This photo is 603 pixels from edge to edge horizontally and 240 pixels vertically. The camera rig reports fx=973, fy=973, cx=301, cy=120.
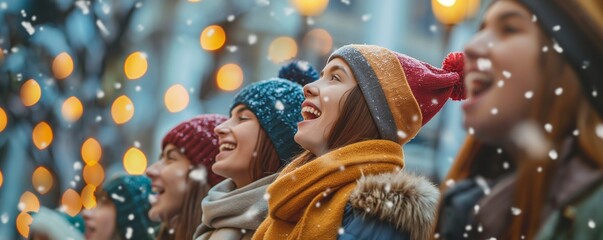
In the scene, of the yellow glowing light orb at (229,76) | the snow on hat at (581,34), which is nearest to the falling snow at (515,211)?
the snow on hat at (581,34)

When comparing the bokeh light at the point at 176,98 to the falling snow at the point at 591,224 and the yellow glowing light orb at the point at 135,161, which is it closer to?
the yellow glowing light orb at the point at 135,161

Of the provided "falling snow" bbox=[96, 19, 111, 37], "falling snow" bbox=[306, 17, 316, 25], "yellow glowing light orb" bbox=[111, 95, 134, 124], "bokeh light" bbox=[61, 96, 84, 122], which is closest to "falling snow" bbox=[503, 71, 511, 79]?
"falling snow" bbox=[306, 17, 316, 25]

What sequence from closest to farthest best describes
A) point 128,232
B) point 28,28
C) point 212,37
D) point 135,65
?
point 128,232
point 212,37
point 135,65
point 28,28

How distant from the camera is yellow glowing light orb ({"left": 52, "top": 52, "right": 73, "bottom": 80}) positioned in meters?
5.00

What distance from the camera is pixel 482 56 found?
1746mm

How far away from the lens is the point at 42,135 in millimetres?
5156

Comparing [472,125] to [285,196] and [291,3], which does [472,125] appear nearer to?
[285,196]

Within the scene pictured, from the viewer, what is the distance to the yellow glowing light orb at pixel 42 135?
5094 mm

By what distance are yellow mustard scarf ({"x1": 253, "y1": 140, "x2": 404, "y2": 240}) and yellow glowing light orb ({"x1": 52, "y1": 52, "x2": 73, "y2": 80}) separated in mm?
2923

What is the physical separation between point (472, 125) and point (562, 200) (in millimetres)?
226

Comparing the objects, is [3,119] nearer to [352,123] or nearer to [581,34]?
[352,123]

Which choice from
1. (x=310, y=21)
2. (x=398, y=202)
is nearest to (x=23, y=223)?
(x=310, y=21)

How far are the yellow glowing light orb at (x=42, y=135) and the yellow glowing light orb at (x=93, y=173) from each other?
1.52ft

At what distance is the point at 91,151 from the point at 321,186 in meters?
2.73
